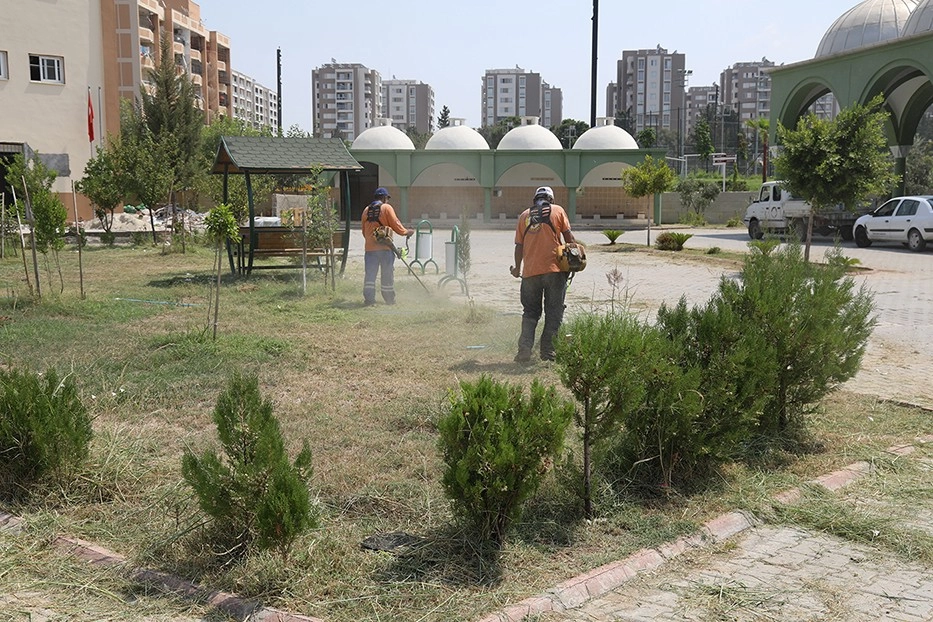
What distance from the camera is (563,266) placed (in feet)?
25.4

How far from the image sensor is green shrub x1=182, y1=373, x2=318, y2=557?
12.0 ft

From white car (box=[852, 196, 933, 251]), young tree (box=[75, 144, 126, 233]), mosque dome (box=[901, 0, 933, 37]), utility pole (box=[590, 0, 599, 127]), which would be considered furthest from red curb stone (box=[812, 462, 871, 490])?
utility pole (box=[590, 0, 599, 127])

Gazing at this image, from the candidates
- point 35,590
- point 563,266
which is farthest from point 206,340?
point 35,590

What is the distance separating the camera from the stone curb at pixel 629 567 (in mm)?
3461

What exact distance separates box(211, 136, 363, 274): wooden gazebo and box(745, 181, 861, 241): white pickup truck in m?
15.7

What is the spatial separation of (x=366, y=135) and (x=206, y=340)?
1496 inches

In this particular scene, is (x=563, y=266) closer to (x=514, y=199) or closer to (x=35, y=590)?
(x=35, y=590)

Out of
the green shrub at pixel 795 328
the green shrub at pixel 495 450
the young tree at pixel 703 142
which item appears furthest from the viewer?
the young tree at pixel 703 142

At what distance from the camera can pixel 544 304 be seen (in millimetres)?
8109

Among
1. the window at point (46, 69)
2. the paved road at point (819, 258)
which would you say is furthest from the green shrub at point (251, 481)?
the window at point (46, 69)

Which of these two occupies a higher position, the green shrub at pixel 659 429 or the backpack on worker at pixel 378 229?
the backpack on worker at pixel 378 229

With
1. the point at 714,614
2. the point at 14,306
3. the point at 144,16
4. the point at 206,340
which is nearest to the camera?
the point at 714,614

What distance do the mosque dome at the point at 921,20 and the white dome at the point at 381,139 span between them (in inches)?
959

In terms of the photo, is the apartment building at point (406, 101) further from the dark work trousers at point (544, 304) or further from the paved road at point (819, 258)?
the dark work trousers at point (544, 304)
